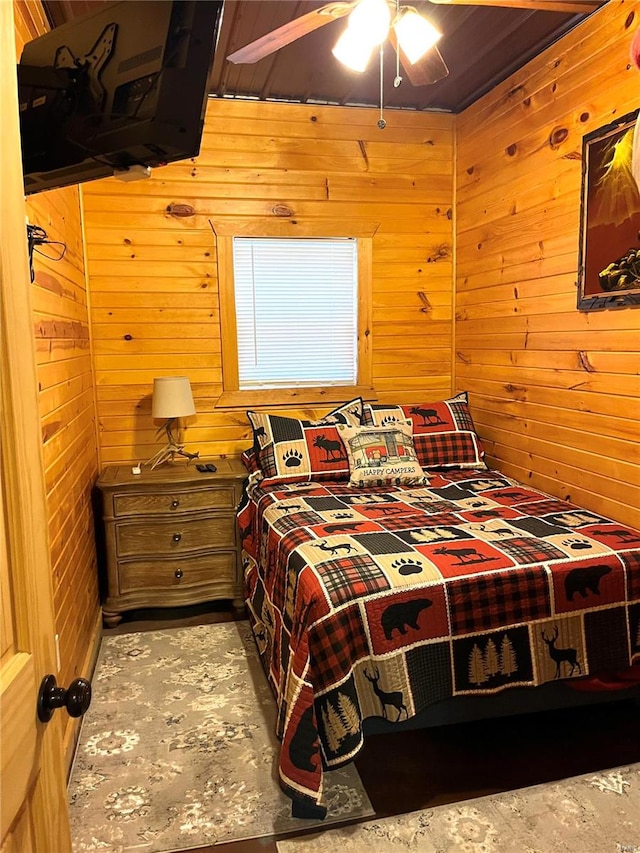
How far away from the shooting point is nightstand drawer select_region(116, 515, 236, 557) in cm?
304

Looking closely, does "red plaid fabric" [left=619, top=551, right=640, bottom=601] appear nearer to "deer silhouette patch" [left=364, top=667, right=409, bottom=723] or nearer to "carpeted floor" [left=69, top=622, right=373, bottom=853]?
"deer silhouette patch" [left=364, top=667, right=409, bottom=723]

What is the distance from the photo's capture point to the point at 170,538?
308 cm

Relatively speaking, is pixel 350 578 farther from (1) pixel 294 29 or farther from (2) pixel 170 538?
(1) pixel 294 29

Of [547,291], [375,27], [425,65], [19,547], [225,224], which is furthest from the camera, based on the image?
[225,224]

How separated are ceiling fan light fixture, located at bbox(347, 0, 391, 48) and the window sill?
2034 millimetres

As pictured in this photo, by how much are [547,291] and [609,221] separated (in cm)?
49

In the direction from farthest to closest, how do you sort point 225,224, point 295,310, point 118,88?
point 295,310 < point 225,224 < point 118,88

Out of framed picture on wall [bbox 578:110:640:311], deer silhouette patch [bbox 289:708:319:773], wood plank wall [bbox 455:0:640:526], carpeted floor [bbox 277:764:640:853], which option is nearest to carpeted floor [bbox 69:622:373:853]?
carpeted floor [bbox 277:764:640:853]

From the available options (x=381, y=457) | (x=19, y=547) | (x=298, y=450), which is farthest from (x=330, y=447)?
(x=19, y=547)

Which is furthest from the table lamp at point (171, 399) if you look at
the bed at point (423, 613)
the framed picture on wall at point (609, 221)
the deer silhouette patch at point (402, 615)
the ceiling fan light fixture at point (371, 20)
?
the framed picture on wall at point (609, 221)

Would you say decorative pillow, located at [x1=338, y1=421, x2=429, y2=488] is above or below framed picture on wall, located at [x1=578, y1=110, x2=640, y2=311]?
below

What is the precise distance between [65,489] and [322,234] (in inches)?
84.8

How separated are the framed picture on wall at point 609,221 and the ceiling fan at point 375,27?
608mm

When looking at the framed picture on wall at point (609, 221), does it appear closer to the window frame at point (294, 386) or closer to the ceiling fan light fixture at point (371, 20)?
the ceiling fan light fixture at point (371, 20)
